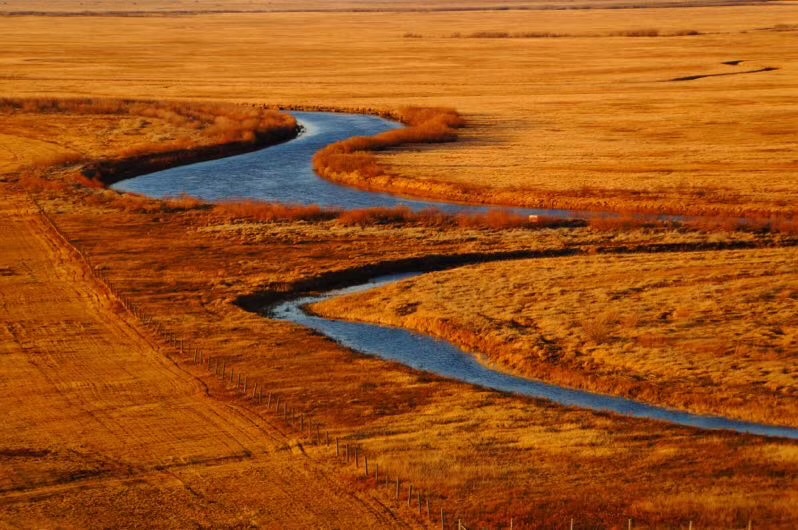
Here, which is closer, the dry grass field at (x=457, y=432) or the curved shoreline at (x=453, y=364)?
the dry grass field at (x=457, y=432)

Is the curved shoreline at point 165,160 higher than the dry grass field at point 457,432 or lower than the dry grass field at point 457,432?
lower

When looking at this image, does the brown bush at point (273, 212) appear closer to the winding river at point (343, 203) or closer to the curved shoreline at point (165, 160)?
the winding river at point (343, 203)

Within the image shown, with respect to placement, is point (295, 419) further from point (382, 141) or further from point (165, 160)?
point (382, 141)

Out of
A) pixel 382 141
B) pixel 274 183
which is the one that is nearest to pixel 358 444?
pixel 274 183

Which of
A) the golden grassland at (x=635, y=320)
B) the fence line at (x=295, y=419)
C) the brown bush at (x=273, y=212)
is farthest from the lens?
the brown bush at (x=273, y=212)

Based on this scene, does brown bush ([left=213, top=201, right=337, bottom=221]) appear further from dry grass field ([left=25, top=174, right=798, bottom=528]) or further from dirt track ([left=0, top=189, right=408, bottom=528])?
dirt track ([left=0, top=189, right=408, bottom=528])

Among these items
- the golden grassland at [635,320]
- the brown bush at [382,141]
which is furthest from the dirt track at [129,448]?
the brown bush at [382,141]

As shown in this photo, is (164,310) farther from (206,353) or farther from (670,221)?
(670,221)

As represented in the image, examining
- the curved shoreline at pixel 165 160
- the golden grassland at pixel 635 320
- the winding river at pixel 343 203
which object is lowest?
the curved shoreline at pixel 165 160
